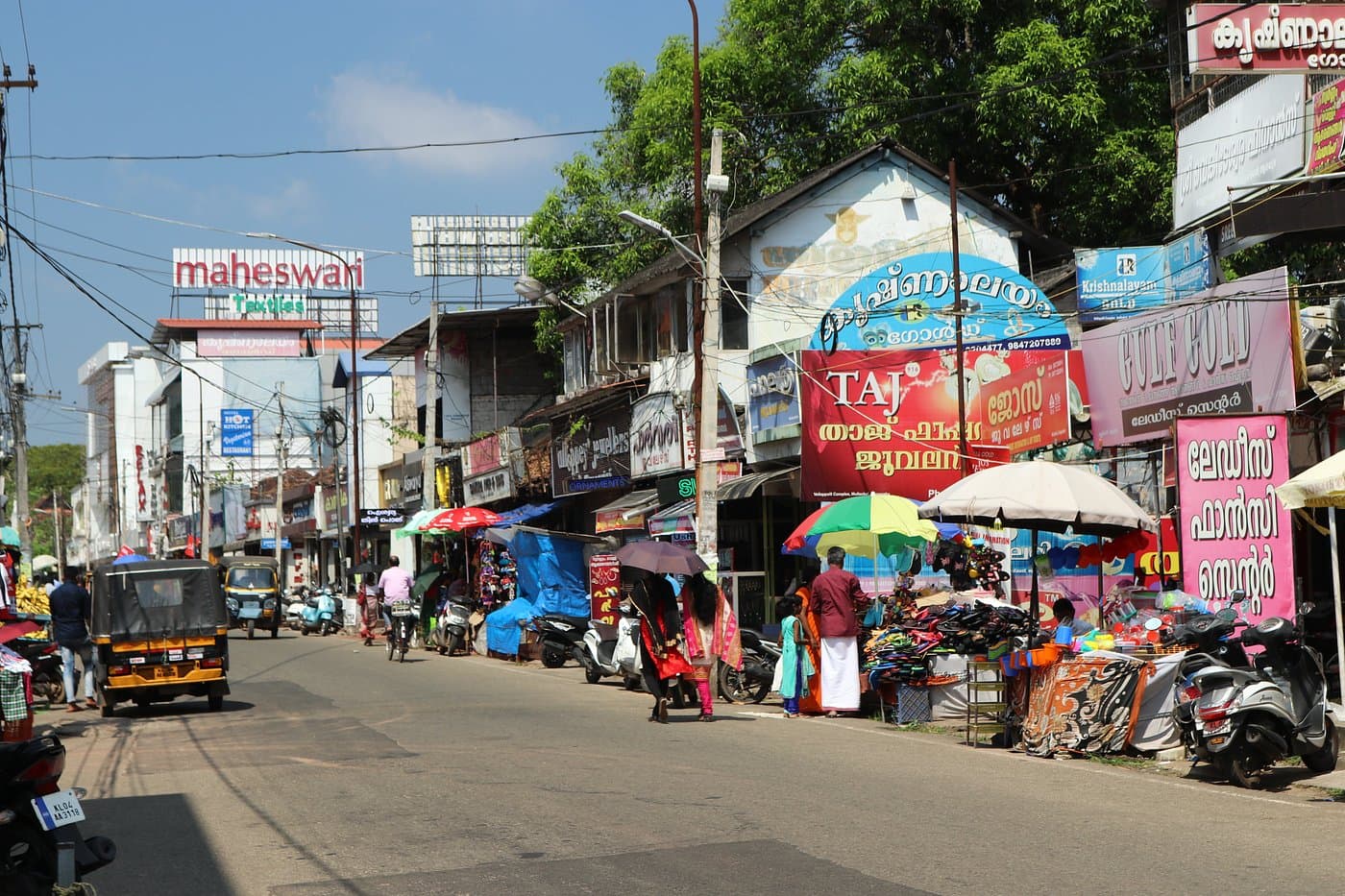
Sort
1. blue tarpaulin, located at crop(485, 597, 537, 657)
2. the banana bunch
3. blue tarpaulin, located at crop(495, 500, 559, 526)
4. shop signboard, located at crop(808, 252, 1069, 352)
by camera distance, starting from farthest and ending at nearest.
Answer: blue tarpaulin, located at crop(495, 500, 559, 526) → blue tarpaulin, located at crop(485, 597, 537, 657) → shop signboard, located at crop(808, 252, 1069, 352) → the banana bunch

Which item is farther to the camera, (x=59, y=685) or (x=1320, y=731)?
(x=59, y=685)

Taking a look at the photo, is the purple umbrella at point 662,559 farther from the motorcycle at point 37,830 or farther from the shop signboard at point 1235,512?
the motorcycle at point 37,830

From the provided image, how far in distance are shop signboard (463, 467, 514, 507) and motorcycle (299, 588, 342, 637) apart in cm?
577

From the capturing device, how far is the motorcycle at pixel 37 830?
7027 mm

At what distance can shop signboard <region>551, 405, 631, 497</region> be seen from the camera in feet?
111

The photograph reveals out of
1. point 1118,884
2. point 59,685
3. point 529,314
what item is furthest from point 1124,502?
point 529,314

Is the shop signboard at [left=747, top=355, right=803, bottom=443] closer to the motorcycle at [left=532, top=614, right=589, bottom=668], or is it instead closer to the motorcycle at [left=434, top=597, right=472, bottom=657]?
the motorcycle at [left=532, top=614, right=589, bottom=668]

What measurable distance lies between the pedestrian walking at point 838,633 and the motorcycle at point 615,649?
15.9 feet

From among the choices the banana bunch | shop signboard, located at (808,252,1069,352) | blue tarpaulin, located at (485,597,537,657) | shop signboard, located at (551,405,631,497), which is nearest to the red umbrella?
shop signboard, located at (551,405,631,497)

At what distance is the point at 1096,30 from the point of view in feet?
114

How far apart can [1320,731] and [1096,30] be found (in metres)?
26.5

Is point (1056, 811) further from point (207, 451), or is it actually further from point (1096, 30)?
point (207, 451)

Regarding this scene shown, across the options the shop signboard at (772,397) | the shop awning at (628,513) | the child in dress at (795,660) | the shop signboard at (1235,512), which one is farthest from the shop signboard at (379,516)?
the shop signboard at (1235,512)

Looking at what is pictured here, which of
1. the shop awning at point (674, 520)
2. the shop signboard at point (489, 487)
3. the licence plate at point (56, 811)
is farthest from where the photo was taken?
the shop signboard at point (489, 487)
